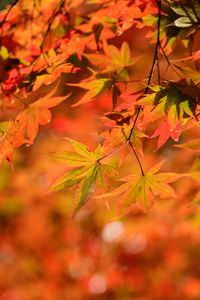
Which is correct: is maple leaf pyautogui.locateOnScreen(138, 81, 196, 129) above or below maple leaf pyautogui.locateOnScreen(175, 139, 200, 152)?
above

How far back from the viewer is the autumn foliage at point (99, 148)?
0.79 m

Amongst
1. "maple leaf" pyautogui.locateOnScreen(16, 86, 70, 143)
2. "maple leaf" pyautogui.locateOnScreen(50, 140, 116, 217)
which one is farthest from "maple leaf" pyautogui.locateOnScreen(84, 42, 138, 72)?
"maple leaf" pyautogui.locateOnScreen(50, 140, 116, 217)

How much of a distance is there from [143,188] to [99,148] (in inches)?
6.9

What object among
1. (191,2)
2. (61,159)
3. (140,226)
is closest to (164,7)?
(191,2)

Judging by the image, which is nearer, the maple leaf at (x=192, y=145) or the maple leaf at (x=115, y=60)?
the maple leaf at (x=192, y=145)

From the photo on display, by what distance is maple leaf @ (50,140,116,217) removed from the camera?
0.76 m

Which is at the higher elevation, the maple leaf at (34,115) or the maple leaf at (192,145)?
the maple leaf at (34,115)

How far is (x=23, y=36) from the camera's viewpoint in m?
1.21

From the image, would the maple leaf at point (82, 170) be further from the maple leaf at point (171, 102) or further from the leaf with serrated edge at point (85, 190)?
the maple leaf at point (171, 102)

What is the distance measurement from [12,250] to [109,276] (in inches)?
45.2

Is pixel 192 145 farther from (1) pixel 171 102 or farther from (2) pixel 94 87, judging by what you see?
(2) pixel 94 87

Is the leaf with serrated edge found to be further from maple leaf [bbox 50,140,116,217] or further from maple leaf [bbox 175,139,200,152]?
maple leaf [bbox 175,139,200,152]

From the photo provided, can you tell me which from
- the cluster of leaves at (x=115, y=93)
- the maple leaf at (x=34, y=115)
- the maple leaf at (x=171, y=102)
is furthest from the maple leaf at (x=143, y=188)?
the maple leaf at (x=34, y=115)

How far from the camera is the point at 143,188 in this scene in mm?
845
